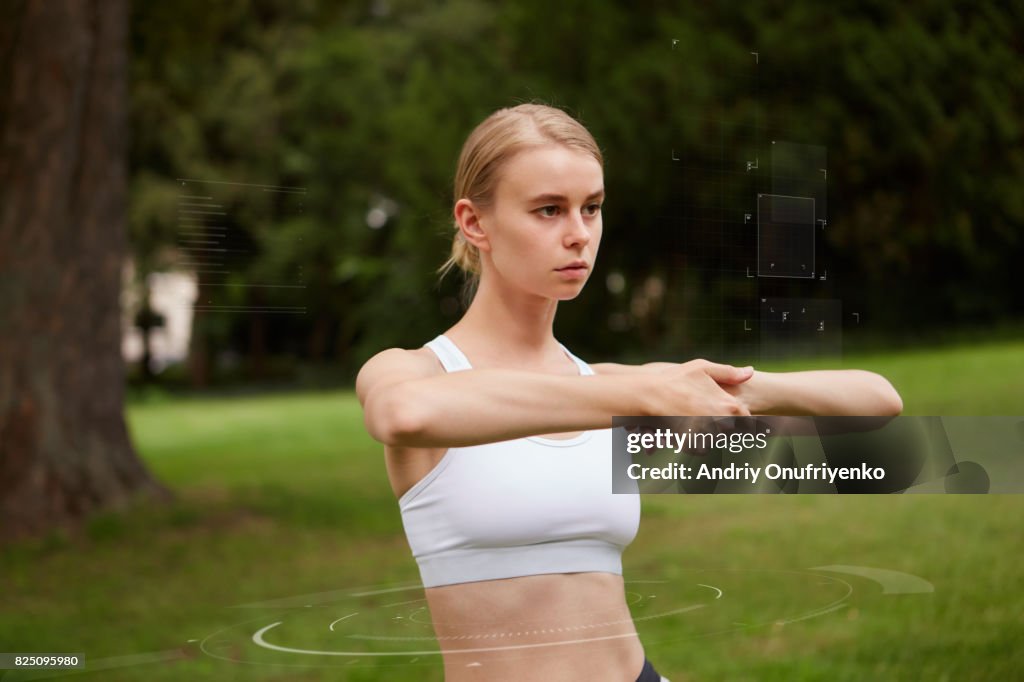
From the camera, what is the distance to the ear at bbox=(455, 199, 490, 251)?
A: 5.64 feet

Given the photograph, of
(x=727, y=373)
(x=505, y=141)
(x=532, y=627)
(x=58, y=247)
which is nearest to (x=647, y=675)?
(x=532, y=627)

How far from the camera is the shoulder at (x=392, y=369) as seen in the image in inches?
60.7

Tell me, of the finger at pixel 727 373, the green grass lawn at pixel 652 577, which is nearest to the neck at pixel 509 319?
the finger at pixel 727 373

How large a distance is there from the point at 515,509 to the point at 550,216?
44cm

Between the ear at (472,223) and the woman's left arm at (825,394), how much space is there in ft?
1.02

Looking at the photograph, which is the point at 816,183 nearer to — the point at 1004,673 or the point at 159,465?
the point at 1004,673

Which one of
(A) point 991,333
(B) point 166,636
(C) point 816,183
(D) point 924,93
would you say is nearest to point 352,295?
(B) point 166,636

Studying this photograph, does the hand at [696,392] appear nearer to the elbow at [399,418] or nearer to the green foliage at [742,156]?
the elbow at [399,418]

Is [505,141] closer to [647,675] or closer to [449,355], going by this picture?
[449,355]

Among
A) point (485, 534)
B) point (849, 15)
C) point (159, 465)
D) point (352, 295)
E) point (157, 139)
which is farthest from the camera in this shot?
point (157, 139)

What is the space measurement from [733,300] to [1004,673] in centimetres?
177

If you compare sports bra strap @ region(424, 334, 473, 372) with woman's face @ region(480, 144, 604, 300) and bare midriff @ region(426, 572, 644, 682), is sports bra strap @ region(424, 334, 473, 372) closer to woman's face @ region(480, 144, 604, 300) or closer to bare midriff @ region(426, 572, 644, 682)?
woman's face @ region(480, 144, 604, 300)

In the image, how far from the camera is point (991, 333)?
205 inches

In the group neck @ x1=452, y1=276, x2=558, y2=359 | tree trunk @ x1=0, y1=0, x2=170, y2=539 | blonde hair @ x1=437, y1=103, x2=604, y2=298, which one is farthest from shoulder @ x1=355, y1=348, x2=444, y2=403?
tree trunk @ x1=0, y1=0, x2=170, y2=539
